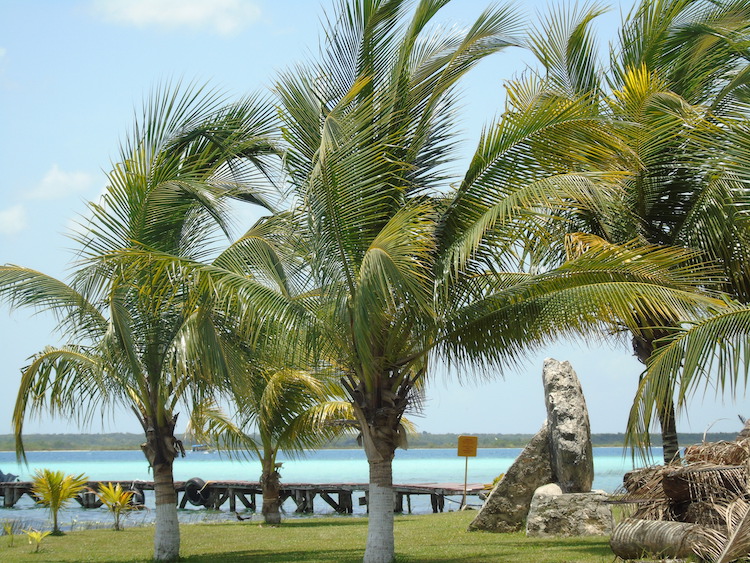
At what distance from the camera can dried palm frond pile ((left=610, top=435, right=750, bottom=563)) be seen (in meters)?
7.48

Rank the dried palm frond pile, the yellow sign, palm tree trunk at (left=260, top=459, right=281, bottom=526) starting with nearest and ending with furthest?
the dried palm frond pile, palm tree trunk at (left=260, top=459, right=281, bottom=526), the yellow sign

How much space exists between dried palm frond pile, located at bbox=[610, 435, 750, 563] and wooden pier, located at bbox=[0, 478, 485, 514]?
59.3ft

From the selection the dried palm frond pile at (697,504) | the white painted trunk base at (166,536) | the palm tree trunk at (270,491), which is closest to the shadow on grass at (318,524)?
the palm tree trunk at (270,491)

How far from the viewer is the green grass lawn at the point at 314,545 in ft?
37.9

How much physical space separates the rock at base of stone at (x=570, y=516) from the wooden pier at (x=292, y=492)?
13.1 metres

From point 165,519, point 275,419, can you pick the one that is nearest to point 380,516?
point 165,519

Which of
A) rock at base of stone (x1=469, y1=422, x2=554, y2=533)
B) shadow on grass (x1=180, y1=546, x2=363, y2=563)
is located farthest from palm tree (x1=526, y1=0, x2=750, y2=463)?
shadow on grass (x1=180, y1=546, x2=363, y2=563)

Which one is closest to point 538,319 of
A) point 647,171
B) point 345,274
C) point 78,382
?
point 345,274

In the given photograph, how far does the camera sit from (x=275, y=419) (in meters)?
16.9

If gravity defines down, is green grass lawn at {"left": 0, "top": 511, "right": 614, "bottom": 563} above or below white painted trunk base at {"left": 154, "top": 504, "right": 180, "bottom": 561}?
below

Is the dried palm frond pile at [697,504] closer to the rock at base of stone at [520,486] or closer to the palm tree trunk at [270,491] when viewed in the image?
the rock at base of stone at [520,486]

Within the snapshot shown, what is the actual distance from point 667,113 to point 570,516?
21.8ft

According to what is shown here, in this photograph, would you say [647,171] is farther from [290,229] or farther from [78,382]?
[78,382]

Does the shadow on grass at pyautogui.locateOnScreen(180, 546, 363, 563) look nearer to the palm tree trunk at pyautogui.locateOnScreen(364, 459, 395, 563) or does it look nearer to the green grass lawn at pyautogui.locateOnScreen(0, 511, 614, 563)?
the green grass lawn at pyautogui.locateOnScreen(0, 511, 614, 563)
